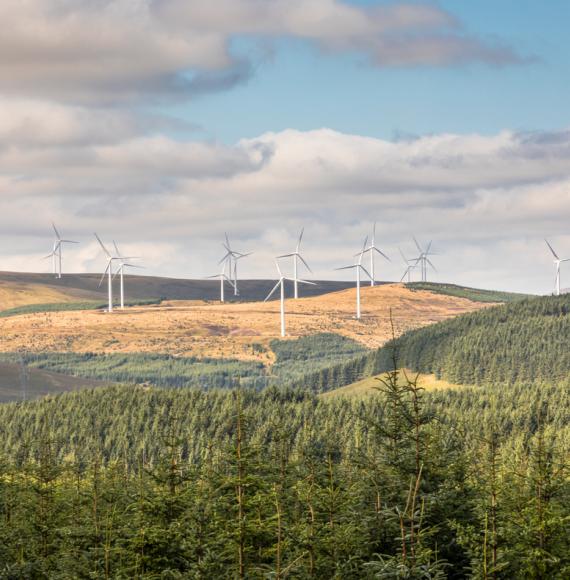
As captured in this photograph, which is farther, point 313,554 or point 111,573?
point 111,573

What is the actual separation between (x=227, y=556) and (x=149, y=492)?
9898 mm

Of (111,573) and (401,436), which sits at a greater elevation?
(401,436)

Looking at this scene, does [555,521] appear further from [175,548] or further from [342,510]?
[175,548]

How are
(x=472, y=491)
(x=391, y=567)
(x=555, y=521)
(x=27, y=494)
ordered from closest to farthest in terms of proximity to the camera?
(x=391, y=567)
(x=555, y=521)
(x=472, y=491)
(x=27, y=494)

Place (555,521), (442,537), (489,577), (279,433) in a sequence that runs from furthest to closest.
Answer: (279,433)
(442,537)
(555,521)
(489,577)

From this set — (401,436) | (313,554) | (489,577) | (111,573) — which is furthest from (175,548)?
(489,577)

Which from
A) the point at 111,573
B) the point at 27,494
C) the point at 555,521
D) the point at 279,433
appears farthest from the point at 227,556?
the point at 27,494

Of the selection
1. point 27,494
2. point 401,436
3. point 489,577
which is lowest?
point 27,494

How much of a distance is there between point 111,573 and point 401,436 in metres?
14.7

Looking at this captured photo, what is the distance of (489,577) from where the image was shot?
39.0 meters

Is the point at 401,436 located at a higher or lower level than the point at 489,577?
higher

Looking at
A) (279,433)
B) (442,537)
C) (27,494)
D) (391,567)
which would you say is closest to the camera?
(391,567)

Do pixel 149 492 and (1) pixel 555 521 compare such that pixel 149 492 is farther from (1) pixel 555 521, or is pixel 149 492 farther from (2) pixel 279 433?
(1) pixel 555 521

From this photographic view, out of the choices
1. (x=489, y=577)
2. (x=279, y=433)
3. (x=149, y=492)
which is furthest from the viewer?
(x=279, y=433)
